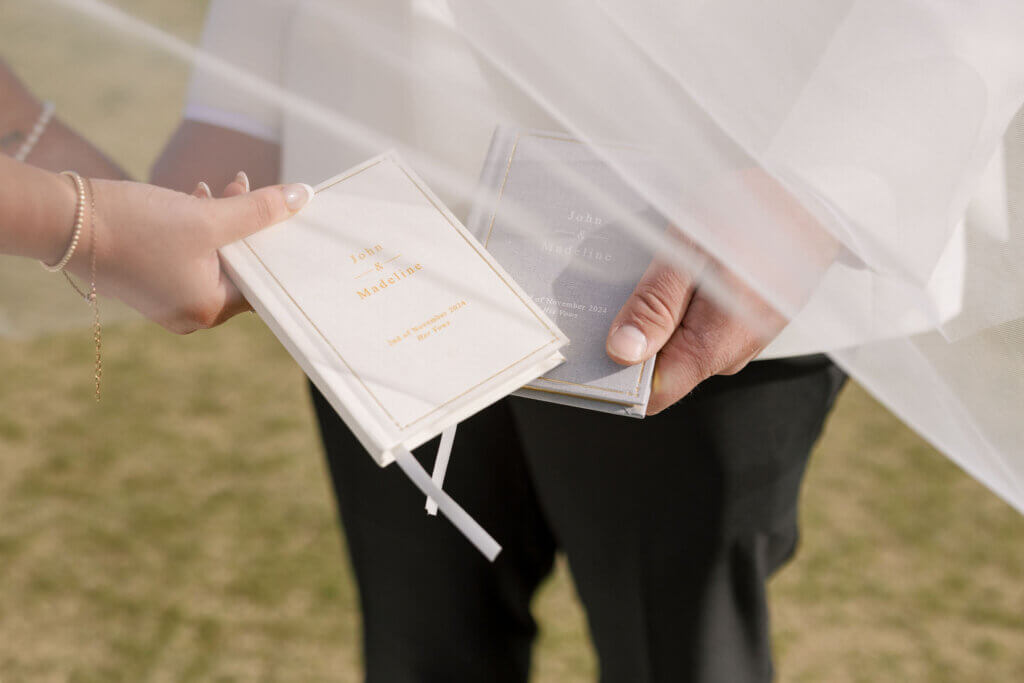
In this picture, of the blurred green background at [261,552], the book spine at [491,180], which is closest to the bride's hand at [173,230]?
the book spine at [491,180]

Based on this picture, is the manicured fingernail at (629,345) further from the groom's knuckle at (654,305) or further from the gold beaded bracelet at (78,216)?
the gold beaded bracelet at (78,216)

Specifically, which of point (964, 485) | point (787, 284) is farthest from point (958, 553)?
point (787, 284)

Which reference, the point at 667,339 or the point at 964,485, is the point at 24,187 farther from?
the point at 964,485

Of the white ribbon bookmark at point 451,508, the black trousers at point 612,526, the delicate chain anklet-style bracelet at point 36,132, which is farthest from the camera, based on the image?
the black trousers at point 612,526

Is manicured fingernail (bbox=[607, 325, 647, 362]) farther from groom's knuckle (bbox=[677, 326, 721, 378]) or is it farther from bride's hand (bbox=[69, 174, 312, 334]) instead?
bride's hand (bbox=[69, 174, 312, 334])

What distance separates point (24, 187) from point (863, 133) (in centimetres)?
53

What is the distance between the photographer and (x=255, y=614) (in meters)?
1.42

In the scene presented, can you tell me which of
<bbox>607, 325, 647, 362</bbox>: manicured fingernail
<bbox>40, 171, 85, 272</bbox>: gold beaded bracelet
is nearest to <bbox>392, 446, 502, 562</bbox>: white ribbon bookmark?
<bbox>607, 325, 647, 362</bbox>: manicured fingernail

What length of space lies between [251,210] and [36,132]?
193mm

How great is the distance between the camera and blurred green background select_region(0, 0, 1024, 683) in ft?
4.50

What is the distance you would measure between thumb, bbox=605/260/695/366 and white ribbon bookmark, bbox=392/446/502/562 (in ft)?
0.46

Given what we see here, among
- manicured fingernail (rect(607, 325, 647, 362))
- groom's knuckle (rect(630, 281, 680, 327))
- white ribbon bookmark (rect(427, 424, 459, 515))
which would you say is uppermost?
groom's knuckle (rect(630, 281, 680, 327))

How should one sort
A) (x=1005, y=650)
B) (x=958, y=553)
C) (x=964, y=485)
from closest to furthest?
(x=1005, y=650) < (x=958, y=553) < (x=964, y=485)

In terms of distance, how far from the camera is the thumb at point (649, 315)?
0.56m
